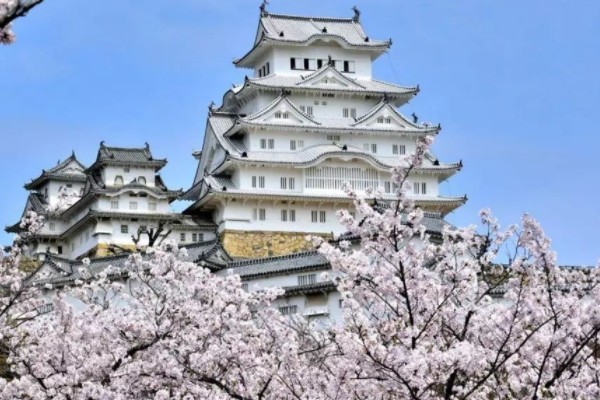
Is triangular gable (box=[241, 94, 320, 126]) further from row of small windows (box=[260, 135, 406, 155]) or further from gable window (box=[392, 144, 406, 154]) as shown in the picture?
gable window (box=[392, 144, 406, 154])

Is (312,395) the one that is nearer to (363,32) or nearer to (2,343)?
(2,343)

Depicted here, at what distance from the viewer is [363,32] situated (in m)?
63.4

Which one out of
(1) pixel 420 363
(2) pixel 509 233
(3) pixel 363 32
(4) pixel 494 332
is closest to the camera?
(1) pixel 420 363

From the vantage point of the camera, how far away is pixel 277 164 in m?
55.0

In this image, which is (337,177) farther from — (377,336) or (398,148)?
(377,336)

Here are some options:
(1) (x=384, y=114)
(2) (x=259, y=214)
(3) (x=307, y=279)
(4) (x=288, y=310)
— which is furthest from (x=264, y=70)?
(4) (x=288, y=310)

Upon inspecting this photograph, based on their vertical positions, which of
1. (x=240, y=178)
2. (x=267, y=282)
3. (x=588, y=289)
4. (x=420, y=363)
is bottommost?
(x=420, y=363)

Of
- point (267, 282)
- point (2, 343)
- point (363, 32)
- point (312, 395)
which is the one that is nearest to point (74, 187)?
point (363, 32)

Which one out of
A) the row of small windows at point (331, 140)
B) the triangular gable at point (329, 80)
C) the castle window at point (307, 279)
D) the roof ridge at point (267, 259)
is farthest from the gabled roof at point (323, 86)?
the castle window at point (307, 279)

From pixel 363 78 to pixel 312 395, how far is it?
49.2 meters

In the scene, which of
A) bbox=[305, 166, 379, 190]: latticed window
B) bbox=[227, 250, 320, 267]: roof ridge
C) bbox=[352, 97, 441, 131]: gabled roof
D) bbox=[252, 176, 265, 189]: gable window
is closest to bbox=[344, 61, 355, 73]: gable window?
bbox=[352, 97, 441, 131]: gabled roof

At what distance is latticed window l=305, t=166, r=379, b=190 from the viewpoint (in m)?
55.6

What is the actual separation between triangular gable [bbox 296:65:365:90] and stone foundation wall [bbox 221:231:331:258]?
27.9 ft

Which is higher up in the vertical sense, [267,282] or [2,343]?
[267,282]
